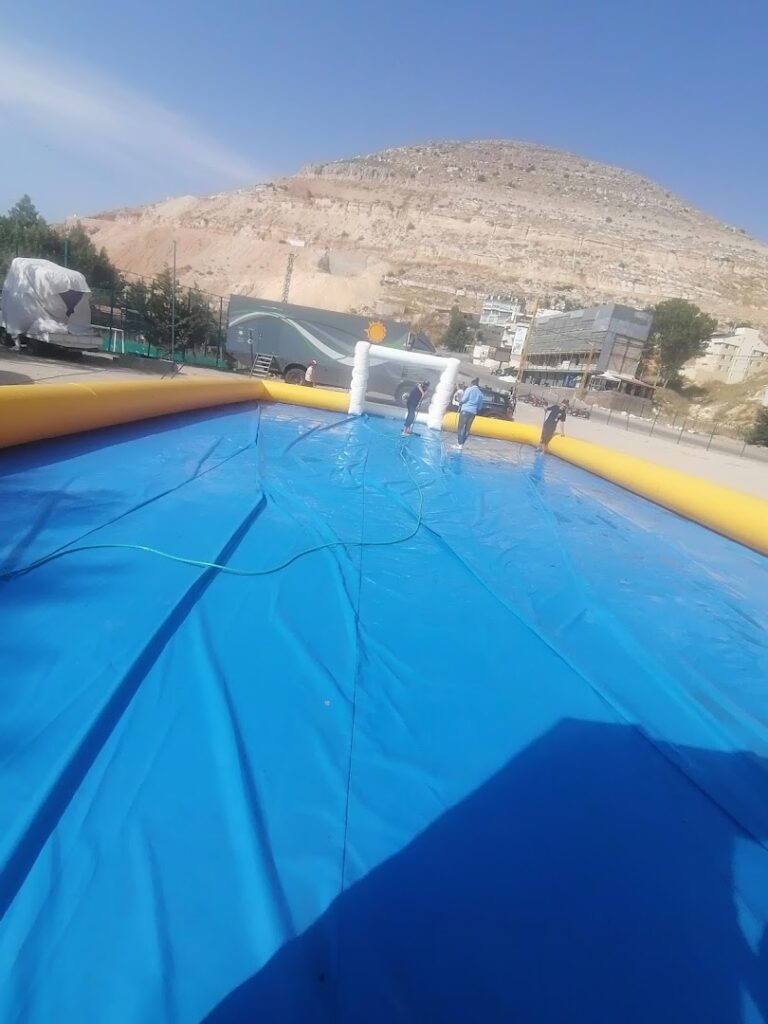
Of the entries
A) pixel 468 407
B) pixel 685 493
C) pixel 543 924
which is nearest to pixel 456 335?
pixel 468 407

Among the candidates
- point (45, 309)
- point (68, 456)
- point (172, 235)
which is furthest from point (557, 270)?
point (68, 456)

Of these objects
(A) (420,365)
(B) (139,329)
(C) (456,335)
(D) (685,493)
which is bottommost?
(D) (685,493)

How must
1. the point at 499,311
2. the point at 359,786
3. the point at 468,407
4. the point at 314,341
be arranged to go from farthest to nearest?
the point at 499,311 < the point at 314,341 < the point at 468,407 < the point at 359,786

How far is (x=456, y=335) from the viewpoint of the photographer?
61000 mm

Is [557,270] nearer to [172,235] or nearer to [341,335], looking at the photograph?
[172,235]

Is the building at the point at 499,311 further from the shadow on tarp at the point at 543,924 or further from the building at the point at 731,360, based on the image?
the shadow on tarp at the point at 543,924

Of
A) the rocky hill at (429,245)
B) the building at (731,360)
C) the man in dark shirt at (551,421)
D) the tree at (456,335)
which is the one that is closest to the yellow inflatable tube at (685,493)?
the man in dark shirt at (551,421)

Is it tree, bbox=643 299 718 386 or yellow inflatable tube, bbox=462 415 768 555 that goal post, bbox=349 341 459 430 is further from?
tree, bbox=643 299 718 386

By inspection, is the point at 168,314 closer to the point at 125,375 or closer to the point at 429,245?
the point at 125,375

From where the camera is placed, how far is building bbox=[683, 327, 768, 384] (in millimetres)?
51125

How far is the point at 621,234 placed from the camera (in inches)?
4048

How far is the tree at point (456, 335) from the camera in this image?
60.9m

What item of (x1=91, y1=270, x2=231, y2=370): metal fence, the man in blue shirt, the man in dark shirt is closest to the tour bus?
(x1=91, y1=270, x2=231, y2=370): metal fence

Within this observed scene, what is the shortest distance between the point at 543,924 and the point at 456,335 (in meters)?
63.7
